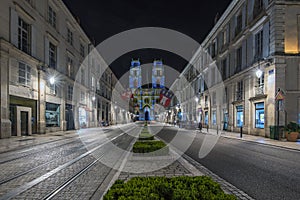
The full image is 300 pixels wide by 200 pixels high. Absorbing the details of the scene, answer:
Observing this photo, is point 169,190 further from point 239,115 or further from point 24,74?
point 239,115

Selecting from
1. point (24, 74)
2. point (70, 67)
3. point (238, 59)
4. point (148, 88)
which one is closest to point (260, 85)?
point (238, 59)

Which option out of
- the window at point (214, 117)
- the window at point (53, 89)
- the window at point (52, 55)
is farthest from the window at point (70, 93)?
the window at point (214, 117)

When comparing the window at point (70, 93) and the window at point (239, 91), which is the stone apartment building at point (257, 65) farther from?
the window at point (70, 93)

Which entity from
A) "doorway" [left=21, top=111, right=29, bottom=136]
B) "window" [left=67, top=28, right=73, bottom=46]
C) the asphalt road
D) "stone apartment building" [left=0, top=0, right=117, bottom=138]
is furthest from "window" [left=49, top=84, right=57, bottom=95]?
the asphalt road

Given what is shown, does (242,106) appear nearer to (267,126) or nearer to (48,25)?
(267,126)

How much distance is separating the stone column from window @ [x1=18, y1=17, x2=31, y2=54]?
116 inches

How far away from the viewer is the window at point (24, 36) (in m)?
18.2

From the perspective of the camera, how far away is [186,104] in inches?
2435

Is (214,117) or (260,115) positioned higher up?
(260,115)

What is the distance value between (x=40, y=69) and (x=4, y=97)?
6.09 metres

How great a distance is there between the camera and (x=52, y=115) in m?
24.0

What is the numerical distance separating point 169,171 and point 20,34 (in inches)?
771

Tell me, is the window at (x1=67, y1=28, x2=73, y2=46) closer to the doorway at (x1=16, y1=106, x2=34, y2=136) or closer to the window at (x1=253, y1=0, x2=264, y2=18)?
the doorway at (x1=16, y1=106, x2=34, y2=136)

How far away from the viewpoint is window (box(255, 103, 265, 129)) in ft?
67.8
